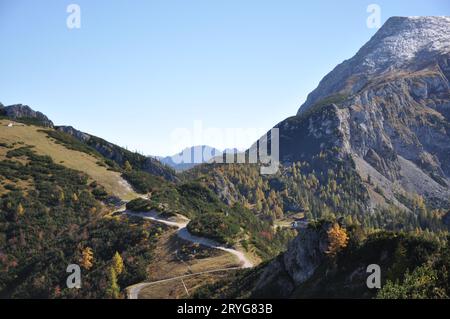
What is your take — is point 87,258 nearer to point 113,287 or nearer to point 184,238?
point 113,287

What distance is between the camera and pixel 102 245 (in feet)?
297

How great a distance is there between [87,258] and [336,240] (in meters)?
52.1

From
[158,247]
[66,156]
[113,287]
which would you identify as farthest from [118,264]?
[66,156]

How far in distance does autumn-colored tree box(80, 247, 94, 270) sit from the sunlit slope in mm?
51959

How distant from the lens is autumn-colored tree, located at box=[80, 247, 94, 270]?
8317 centimetres

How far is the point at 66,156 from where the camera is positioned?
165250 mm

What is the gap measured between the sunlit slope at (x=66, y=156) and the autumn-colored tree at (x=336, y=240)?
9707 centimetres

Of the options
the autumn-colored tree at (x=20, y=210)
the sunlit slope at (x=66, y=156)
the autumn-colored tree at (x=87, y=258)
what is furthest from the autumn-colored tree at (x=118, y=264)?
the sunlit slope at (x=66, y=156)

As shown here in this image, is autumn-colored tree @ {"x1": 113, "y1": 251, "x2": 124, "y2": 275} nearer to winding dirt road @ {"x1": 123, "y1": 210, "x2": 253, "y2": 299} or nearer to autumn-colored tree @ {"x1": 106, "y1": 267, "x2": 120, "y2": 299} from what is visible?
autumn-colored tree @ {"x1": 106, "y1": 267, "x2": 120, "y2": 299}

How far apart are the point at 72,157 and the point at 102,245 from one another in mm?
84330

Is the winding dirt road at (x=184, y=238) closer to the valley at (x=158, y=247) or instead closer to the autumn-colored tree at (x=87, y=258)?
the valley at (x=158, y=247)

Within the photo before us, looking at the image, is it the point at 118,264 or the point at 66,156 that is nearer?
the point at 118,264

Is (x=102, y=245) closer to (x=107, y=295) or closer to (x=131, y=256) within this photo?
(x=131, y=256)

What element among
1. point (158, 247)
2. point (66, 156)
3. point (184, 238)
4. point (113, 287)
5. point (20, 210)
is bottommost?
point (113, 287)
